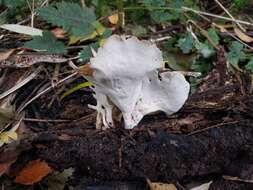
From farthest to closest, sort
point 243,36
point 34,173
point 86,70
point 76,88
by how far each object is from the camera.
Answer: point 243,36, point 76,88, point 34,173, point 86,70

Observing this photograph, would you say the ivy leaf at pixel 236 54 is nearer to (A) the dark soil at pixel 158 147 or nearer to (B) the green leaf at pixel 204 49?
(B) the green leaf at pixel 204 49

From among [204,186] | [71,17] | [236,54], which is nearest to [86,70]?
[71,17]

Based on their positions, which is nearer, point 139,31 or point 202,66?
point 202,66

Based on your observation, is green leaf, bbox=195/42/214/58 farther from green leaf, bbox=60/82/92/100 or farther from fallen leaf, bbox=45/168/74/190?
fallen leaf, bbox=45/168/74/190

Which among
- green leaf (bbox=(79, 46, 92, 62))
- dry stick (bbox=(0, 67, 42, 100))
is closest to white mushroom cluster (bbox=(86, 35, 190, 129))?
green leaf (bbox=(79, 46, 92, 62))

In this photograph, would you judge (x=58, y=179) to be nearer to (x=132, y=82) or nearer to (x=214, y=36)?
(x=132, y=82)

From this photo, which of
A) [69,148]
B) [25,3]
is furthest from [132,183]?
[25,3]

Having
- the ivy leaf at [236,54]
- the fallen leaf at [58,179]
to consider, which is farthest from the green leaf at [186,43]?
the fallen leaf at [58,179]
